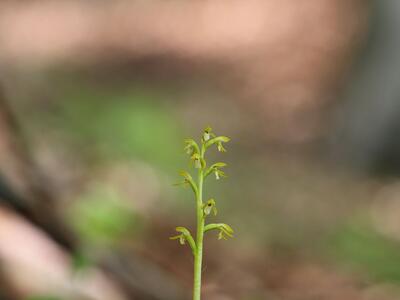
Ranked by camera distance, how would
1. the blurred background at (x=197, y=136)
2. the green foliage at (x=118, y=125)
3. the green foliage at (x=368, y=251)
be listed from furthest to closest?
the green foliage at (x=118, y=125)
the green foliage at (x=368, y=251)
the blurred background at (x=197, y=136)

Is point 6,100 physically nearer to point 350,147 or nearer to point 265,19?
point 350,147

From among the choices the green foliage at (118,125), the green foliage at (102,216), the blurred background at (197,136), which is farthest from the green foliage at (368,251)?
the green foliage at (118,125)

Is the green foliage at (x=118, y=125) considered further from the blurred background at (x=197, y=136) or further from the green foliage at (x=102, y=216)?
the green foliage at (x=102, y=216)

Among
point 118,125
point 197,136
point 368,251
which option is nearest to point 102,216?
point 368,251

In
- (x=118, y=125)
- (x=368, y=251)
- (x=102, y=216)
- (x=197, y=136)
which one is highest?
(x=197, y=136)

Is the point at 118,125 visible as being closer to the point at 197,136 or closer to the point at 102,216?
the point at 197,136

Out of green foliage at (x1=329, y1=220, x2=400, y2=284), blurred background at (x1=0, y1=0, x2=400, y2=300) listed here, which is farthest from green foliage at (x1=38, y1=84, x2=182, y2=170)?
green foliage at (x1=329, y1=220, x2=400, y2=284)

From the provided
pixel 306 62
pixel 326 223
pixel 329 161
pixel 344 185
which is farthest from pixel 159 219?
pixel 306 62

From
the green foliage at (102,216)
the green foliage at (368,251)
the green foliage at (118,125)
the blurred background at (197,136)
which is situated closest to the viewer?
the blurred background at (197,136)

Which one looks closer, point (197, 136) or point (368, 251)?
point (368, 251)
